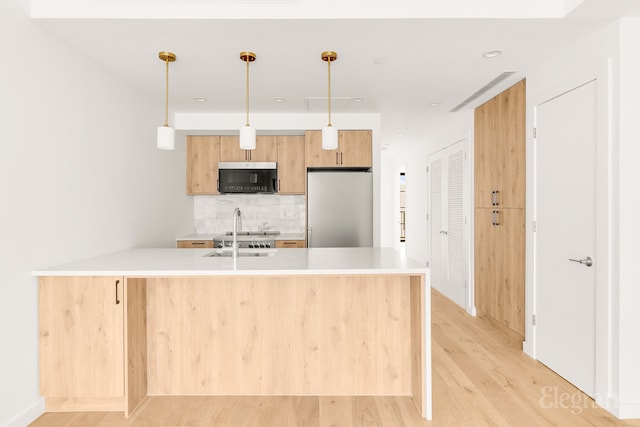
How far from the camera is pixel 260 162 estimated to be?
4.86 m

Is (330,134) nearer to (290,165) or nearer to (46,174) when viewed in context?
(46,174)

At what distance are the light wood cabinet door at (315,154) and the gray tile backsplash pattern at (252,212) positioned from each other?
2.47 ft

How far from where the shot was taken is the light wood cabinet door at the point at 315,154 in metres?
4.69

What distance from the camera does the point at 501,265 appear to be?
3781mm

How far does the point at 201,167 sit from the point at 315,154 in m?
1.48

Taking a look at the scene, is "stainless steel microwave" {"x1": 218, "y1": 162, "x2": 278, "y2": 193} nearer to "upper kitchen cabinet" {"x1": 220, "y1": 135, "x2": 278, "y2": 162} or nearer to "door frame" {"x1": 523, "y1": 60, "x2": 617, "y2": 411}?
"upper kitchen cabinet" {"x1": 220, "y1": 135, "x2": 278, "y2": 162}

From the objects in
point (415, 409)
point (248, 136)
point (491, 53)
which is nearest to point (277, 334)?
point (415, 409)

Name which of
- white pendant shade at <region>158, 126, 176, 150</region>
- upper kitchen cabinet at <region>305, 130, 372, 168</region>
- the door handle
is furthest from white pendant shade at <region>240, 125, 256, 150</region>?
the door handle

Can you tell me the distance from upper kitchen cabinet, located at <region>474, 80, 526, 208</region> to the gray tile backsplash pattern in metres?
2.30

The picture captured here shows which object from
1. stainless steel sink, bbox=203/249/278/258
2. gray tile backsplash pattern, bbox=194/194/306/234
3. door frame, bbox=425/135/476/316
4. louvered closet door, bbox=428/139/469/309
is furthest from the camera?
gray tile backsplash pattern, bbox=194/194/306/234

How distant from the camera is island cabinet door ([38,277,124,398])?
7.43ft

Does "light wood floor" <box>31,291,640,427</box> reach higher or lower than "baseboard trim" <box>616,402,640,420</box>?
lower

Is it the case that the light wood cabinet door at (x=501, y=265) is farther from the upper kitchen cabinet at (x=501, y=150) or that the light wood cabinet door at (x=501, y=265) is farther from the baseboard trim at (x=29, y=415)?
the baseboard trim at (x=29, y=415)

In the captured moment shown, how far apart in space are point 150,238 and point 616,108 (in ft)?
12.9
